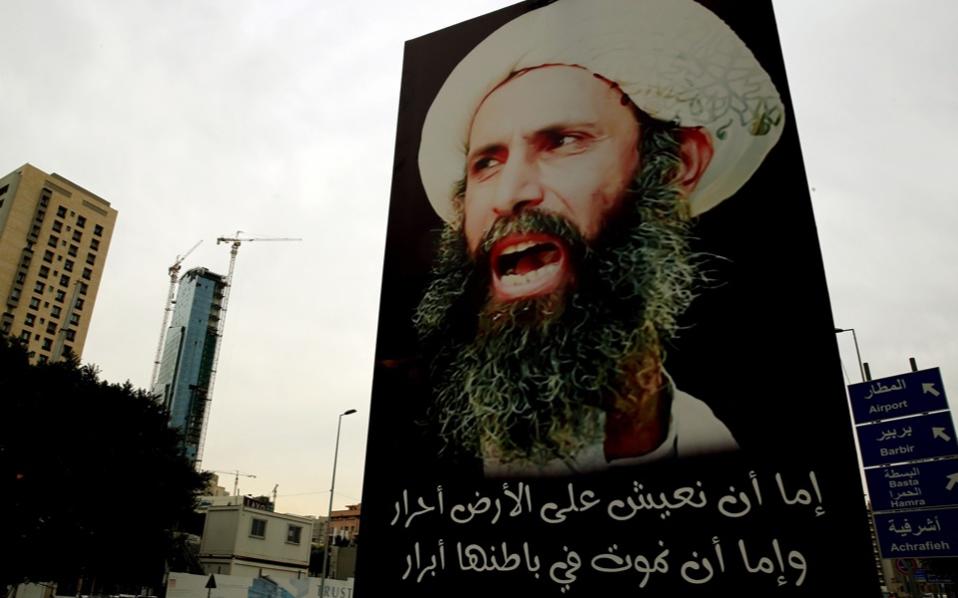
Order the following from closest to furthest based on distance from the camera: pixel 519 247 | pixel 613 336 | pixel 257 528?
pixel 613 336 → pixel 519 247 → pixel 257 528

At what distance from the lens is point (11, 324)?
73562 millimetres

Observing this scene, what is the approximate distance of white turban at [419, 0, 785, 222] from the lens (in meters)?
8.14

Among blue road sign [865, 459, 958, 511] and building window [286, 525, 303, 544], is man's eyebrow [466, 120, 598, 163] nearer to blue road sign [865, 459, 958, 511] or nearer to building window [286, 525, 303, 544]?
blue road sign [865, 459, 958, 511]

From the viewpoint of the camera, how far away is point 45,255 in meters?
78.4

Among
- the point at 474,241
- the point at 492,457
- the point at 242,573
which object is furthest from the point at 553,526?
the point at 242,573

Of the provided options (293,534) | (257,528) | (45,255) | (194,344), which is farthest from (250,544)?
(194,344)

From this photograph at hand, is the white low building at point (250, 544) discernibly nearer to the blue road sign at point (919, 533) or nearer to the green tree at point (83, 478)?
the green tree at point (83, 478)

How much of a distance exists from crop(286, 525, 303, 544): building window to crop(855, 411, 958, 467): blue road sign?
1373 inches

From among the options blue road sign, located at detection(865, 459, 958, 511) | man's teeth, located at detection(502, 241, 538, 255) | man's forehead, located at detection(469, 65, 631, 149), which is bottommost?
blue road sign, located at detection(865, 459, 958, 511)

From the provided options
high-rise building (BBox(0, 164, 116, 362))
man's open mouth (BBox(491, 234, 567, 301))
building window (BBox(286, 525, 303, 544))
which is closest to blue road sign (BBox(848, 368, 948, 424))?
man's open mouth (BBox(491, 234, 567, 301))

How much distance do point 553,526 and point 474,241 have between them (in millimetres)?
4198

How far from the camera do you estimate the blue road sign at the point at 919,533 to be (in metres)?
10.9

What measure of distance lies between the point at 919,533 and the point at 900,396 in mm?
2339

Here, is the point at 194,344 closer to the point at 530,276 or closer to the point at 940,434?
the point at 530,276
